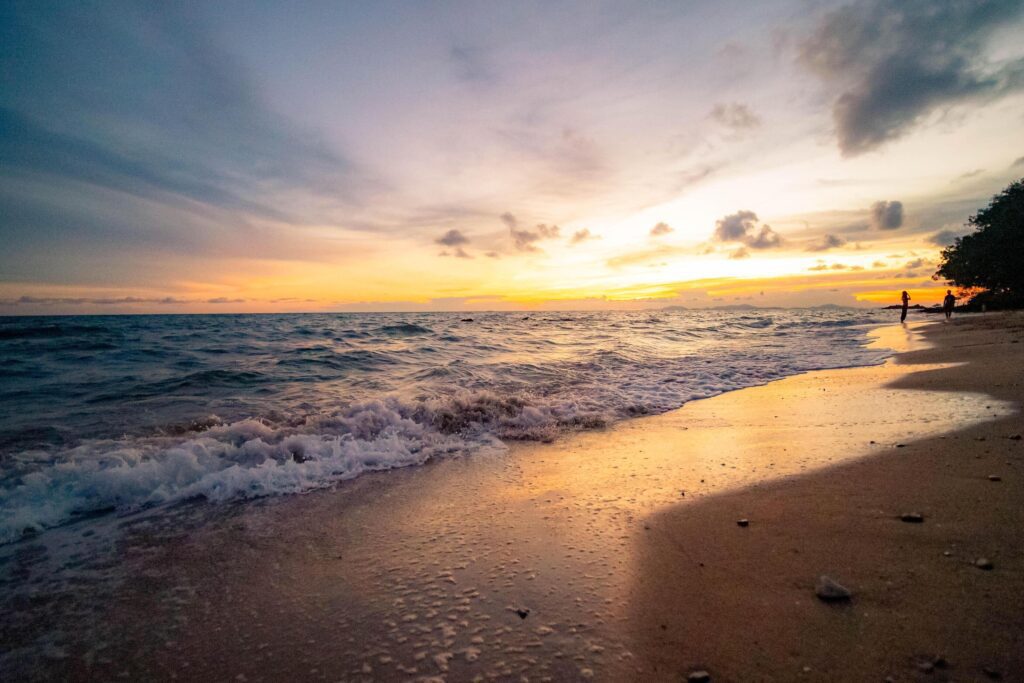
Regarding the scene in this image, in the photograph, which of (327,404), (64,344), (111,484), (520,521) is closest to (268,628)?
(520,521)

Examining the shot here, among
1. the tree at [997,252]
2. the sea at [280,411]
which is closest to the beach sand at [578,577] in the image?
the sea at [280,411]

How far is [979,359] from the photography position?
13.2 meters

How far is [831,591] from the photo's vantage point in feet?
9.29

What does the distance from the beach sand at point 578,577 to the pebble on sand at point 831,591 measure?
0.19 ft

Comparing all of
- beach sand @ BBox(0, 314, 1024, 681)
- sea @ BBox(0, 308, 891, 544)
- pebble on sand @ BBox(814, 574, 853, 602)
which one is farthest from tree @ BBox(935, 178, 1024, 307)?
pebble on sand @ BBox(814, 574, 853, 602)

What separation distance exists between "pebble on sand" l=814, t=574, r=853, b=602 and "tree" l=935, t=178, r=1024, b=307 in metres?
52.8

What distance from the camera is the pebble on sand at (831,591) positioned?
281cm

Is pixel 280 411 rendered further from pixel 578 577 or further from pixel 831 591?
pixel 831 591

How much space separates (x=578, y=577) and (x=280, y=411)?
850 cm

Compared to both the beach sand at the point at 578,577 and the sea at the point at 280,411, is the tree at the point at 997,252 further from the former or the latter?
the beach sand at the point at 578,577

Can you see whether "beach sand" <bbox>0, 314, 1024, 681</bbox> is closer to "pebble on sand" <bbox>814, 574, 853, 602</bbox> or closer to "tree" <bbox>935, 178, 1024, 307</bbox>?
"pebble on sand" <bbox>814, 574, 853, 602</bbox>

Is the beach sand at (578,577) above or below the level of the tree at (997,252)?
below

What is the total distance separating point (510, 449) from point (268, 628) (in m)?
4.44

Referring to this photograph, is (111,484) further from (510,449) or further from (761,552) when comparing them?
(761,552)
